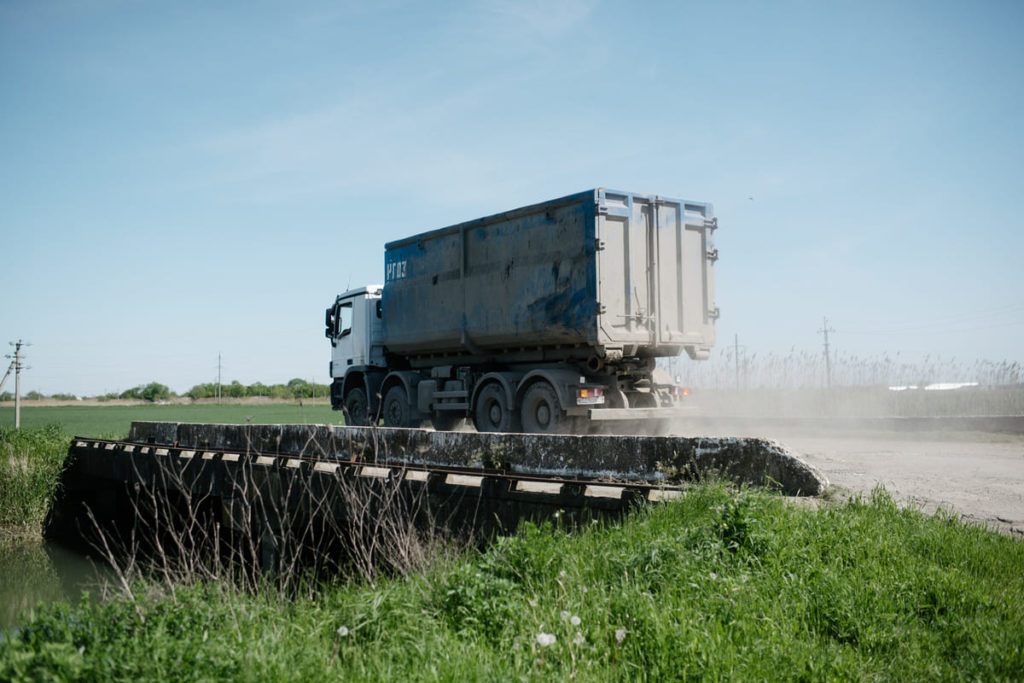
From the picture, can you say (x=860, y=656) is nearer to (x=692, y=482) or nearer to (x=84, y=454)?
(x=692, y=482)

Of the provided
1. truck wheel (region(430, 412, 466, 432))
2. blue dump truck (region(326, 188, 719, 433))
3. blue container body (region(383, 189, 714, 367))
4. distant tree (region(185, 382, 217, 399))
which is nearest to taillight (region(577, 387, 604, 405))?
blue dump truck (region(326, 188, 719, 433))

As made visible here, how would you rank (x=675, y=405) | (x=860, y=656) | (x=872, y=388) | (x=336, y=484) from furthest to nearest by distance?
(x=872, y=388) < (x=675, y=405) < (x=336, y=484) < (x=860, y=656)

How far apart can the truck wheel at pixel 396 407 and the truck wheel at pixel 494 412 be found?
1.86 meters

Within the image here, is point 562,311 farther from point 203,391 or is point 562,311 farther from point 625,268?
point 203,391

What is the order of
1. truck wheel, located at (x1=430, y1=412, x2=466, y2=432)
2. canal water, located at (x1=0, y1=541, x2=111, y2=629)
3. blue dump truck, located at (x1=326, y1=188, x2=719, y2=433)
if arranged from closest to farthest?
canal water, located at (x1=0, y1=541, x2=111, y2=629) → blue dump truck, located at (x1=326, y1=188, x2=719, y2=433) → truck wheel, located at (x1=430, y1=412, x2=466, y2=432)

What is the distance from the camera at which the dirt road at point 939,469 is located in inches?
264

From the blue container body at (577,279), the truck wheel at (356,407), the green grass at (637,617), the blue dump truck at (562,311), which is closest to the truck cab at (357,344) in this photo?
the truck wheel at (356,407)

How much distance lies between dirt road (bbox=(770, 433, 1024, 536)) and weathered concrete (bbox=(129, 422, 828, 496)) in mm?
637

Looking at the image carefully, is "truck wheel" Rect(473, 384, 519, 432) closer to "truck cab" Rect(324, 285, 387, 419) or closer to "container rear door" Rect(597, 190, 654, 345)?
"container rear door" Rect(597, 190, 654, 345)

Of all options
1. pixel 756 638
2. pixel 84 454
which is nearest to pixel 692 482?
pixel 756 638

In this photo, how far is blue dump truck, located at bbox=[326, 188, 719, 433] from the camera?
1170 cm

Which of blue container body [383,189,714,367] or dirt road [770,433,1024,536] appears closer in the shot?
dirt road [770,433,1024,536]

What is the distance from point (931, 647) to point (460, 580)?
2.62 metres

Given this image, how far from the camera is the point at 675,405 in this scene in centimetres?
1273
